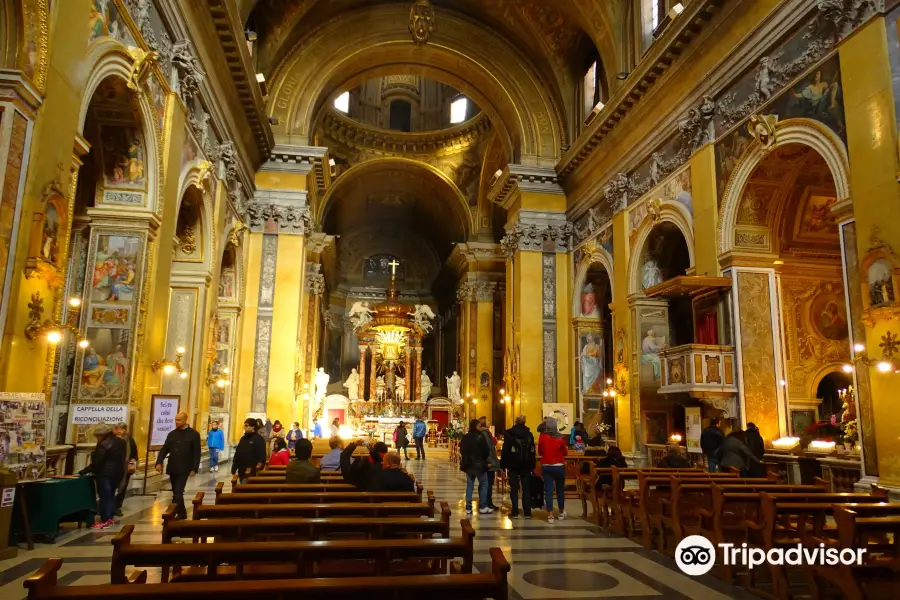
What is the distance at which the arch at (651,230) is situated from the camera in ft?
41.9

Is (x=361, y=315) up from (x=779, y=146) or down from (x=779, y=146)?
up

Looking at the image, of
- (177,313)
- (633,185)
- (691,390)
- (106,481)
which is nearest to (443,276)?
(633,185)

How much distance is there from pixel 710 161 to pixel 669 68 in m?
2.56

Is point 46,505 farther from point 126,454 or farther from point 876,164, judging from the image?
point 876,164

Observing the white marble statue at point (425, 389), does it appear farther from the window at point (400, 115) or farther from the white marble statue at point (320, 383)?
the window at point (400, 115)

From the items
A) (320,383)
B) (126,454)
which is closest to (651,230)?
(126,454)

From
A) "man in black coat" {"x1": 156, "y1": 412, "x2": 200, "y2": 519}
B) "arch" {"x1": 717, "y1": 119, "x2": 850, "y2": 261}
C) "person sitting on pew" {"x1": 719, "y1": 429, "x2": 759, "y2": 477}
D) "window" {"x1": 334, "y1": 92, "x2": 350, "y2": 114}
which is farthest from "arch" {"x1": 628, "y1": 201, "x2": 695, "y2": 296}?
"window" {"x1": 334, "y1": 92, "x2": 350, "y2": 114}

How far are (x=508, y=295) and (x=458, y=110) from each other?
1344 centimetres

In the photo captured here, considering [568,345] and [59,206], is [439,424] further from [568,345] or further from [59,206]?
[59,206]

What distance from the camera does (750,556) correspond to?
5.01 meters

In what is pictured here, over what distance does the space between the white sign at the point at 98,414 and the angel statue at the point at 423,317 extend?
24532mm

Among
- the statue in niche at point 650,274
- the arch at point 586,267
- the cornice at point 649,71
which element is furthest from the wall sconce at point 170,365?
the cornice at point 649,71

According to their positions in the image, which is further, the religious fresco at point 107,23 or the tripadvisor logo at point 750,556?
the religious fresco at point 107,23

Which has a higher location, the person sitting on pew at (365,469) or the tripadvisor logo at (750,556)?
the person sitting on pew at (365,469)
